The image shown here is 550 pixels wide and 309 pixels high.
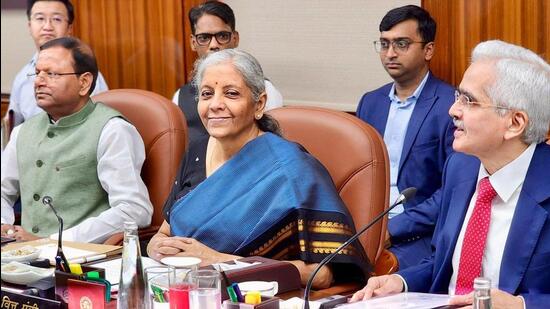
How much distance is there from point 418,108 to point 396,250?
1.96ft

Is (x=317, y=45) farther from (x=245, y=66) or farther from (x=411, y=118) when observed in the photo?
(x=245, y=66)

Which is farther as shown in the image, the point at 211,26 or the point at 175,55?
the point at 175,55

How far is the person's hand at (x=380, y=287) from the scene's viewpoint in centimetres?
181

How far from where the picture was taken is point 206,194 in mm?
2381

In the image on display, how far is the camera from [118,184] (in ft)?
9.59

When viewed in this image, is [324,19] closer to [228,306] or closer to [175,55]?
[175,55]

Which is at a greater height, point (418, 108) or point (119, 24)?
point (119, 24)

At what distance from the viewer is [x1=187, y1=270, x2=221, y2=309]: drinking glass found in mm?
1489

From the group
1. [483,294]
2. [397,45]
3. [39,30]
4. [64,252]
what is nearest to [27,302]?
[64,252]

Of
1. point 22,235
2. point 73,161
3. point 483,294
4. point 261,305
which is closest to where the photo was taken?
point 483,294

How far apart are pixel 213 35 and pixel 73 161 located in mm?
1252

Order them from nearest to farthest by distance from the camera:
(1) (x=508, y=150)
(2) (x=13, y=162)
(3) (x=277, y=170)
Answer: (1) (x=508, y=150)
(3) (x=277, y=170)
(2) (x=13, y=162)

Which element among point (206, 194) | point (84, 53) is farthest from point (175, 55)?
point (206, 194)

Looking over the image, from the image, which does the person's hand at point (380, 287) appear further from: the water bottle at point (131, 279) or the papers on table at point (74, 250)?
the papers on table at point (74, 250)
